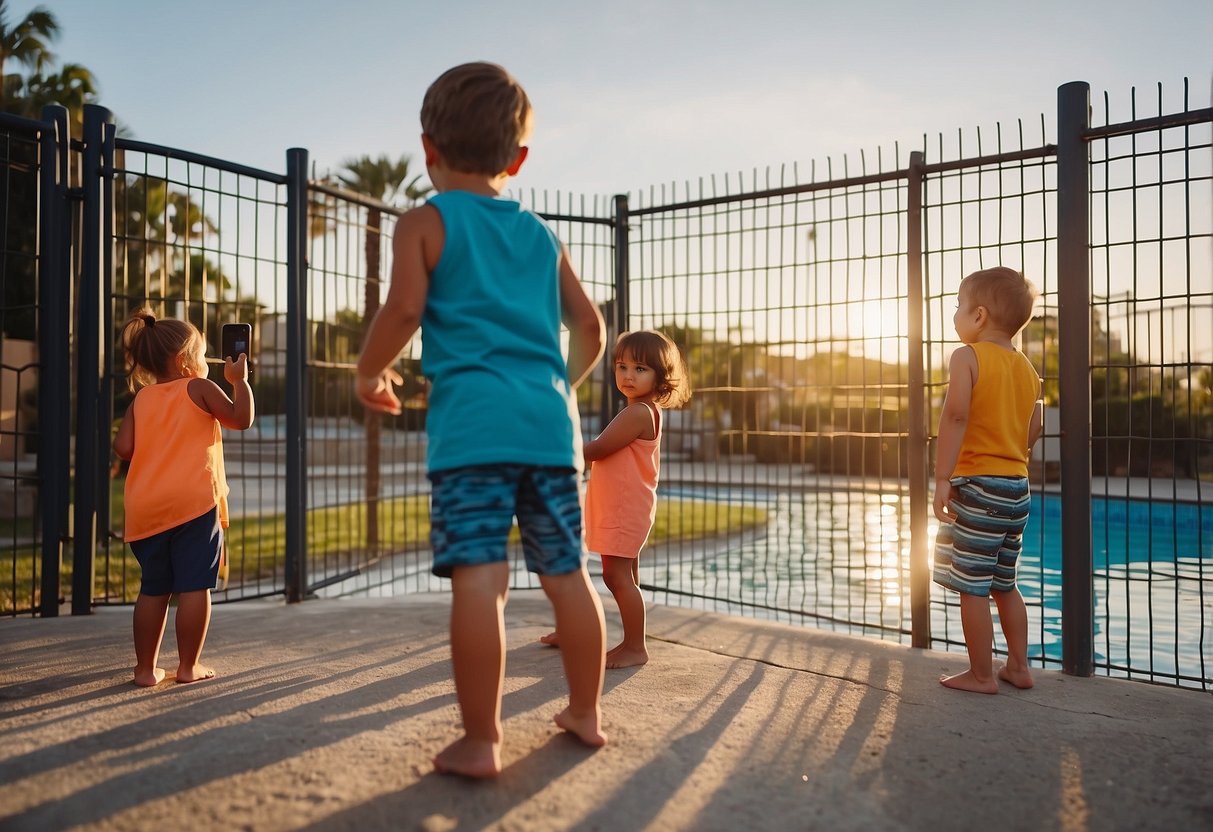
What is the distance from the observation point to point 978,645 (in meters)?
3.19

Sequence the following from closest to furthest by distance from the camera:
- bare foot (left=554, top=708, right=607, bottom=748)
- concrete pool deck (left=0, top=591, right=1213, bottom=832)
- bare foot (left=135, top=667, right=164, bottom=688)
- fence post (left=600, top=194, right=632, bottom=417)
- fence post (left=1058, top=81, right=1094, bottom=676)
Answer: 1. concrete pool deck (left=0, top=591, right=1213, bottom=832)
2. bare foot (left=554, top=708, right=607, bottom=748)
3. bare foot (left=135, top=667, right=164, bottom=688)
4. fence post (left=1058, top=81, right=1094, bottom=676)
5. fence post (left=600, top=194, right=632, bottom=417)

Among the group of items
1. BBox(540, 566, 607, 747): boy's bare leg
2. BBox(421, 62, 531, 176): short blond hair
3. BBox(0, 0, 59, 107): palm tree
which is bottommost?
BBox(540, 566, 607, 747): boy's bare leg

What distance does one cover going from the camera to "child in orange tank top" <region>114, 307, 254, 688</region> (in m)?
3.06

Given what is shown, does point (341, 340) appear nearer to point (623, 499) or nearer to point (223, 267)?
point (223, 267)

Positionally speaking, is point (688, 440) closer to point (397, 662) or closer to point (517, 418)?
point (397, 662)

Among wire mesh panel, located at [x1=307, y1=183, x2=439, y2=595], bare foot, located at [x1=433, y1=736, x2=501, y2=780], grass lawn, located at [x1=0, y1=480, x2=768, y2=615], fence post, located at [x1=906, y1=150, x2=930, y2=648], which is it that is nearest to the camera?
bare foot, located at [x1=433, y1=736, x2=501, y2=780]

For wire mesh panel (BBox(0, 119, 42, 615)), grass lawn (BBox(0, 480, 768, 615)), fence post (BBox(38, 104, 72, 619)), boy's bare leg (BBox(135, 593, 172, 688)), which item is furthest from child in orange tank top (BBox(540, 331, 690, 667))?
fence post (BBox(38, 104, 72, 619))

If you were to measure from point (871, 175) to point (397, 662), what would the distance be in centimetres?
306

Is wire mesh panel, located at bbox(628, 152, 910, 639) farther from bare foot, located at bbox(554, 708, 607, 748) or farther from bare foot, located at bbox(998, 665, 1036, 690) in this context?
bare foot, located at bbox(554, 708, 607, 748)

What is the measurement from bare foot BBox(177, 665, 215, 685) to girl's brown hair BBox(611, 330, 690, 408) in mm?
1855

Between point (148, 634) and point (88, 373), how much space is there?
5.85 feet

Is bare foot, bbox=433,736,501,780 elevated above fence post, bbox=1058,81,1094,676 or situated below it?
below

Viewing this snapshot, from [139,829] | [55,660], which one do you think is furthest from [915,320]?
[55,660]

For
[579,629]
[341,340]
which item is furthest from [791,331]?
[579,629]
